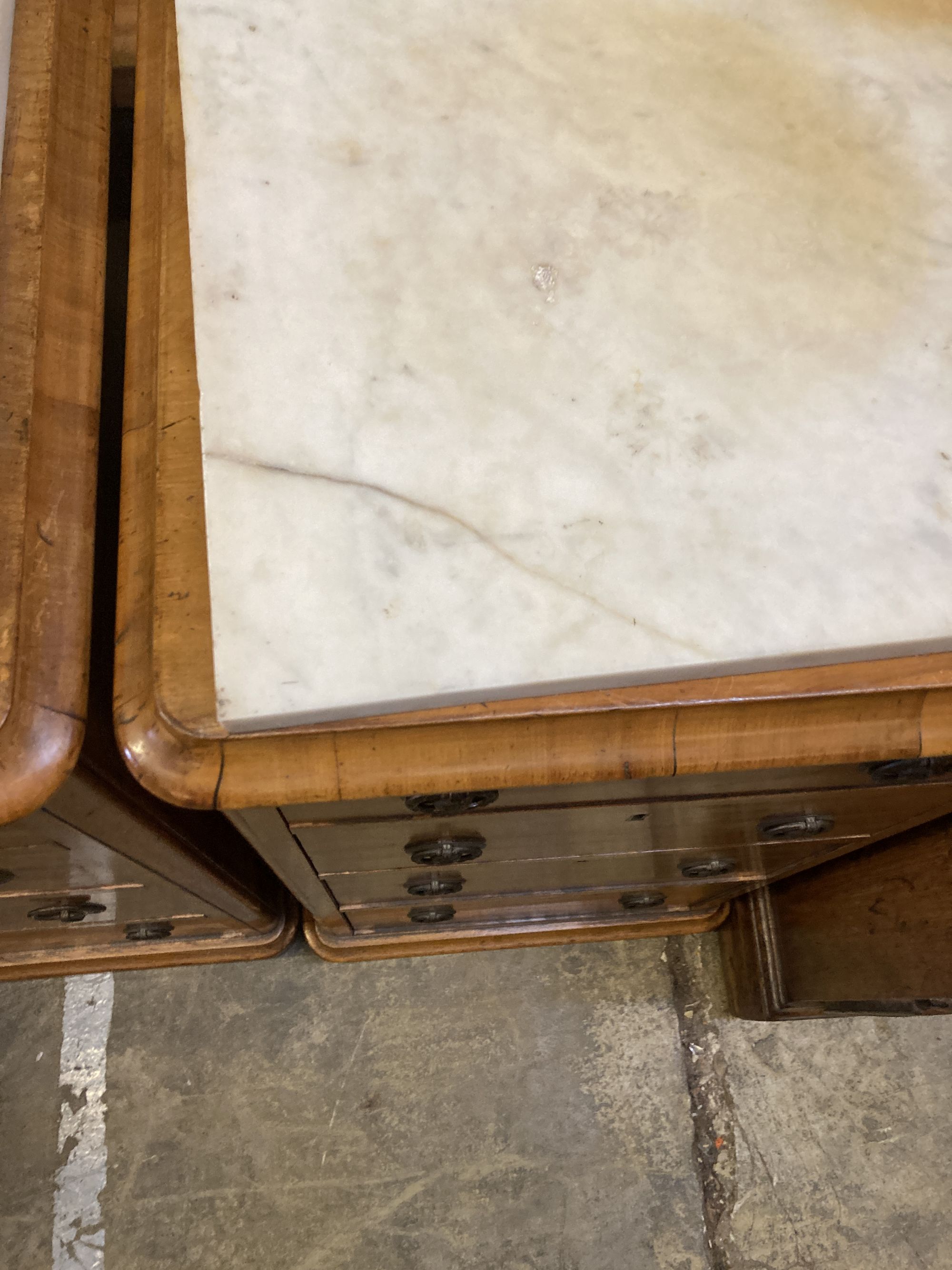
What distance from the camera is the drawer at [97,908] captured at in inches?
30.1

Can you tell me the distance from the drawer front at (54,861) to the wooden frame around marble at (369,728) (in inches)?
6.2

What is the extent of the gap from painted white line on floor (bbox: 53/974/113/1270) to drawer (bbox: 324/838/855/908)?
418mm

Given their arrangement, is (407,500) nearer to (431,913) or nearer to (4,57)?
(4,57)

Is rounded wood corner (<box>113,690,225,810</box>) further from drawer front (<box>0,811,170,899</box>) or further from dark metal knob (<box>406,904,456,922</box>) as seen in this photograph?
dark metal knob (<box>406,904,456,922</box>)

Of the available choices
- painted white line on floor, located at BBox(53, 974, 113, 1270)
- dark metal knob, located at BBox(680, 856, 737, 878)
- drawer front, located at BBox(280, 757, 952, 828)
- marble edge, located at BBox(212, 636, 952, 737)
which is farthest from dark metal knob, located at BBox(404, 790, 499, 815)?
painted white line on floor, located at BBox(53, 974, 113, 1270)

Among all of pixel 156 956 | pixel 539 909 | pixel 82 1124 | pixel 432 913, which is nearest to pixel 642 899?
pixel 539 909

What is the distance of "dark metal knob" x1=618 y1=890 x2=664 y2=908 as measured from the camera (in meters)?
0.95

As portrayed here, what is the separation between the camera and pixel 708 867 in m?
0.81

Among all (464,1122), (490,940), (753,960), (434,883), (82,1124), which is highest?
(434,883)

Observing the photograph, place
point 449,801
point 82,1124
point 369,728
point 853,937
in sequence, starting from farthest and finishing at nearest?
1. point 82,1124
2. point 853,937
3. point 449,801
4. point 369,728

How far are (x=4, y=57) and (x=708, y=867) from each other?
0.79 m

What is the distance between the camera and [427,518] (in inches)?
16.0

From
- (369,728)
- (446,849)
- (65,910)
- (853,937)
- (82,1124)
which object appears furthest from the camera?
(82,1124)

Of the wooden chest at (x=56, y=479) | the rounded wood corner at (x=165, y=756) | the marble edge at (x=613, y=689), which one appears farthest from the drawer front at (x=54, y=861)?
the marble edge at (x=613, y=689)
